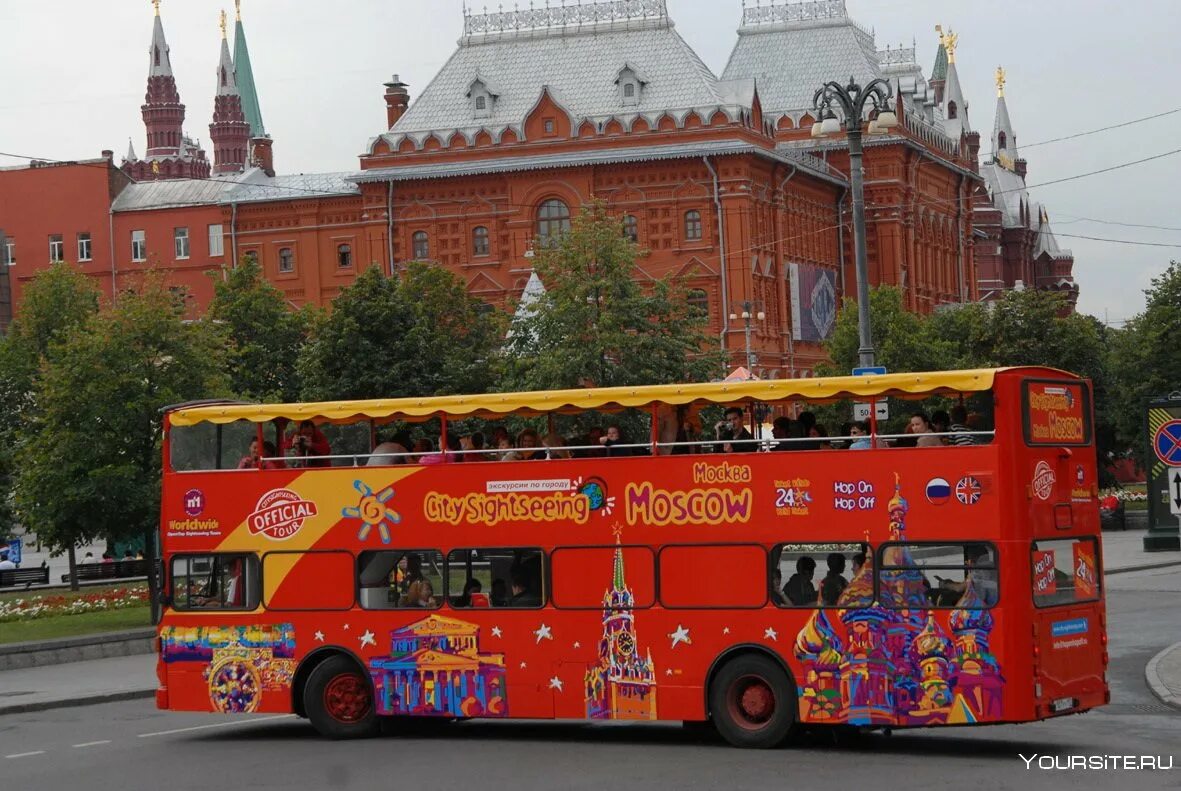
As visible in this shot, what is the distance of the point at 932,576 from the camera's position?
17.8 metres

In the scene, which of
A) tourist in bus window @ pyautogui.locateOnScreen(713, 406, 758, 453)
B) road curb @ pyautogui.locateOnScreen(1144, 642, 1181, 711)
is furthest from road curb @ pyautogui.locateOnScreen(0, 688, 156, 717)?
road curb @ pyautogui.locateOnScreen(1144, 642, 1181, 711)

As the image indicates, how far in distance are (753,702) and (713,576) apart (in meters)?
1.20

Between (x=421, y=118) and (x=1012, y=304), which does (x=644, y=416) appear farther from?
(x=421, y=118)

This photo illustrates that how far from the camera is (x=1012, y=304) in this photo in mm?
72375

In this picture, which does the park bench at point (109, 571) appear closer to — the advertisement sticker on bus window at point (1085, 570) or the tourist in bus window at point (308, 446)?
the tourist in bus window at point (308, 446)

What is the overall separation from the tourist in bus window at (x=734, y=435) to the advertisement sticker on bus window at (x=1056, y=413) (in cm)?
257

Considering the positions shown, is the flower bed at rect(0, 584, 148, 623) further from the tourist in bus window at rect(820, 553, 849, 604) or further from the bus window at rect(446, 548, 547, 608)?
the tourist in bus window at rect(820, 553, 849, 604)

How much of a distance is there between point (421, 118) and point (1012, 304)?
26547 millimetres

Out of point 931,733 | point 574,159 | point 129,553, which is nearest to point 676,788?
point 931,733

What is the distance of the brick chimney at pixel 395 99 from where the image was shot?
91875 millimetres

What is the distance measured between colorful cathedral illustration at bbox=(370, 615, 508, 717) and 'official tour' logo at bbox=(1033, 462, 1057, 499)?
5491 mm

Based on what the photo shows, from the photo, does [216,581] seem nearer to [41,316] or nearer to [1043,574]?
[1043,574]

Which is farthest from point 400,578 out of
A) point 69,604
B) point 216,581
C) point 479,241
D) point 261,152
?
point 261,152

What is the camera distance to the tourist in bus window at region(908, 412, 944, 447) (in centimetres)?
1766
